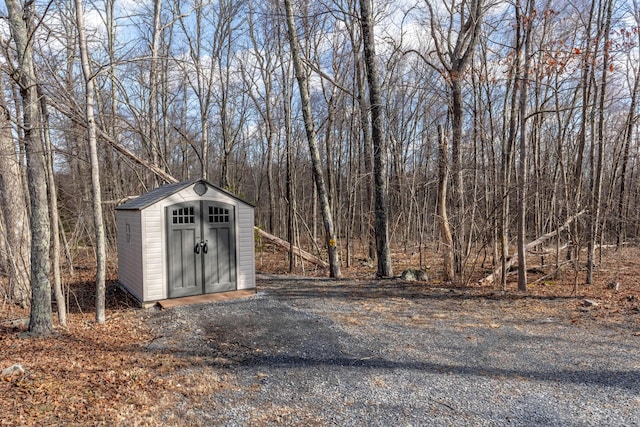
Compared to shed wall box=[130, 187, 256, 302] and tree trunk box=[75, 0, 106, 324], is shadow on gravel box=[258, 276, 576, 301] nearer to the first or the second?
shed wall box=[130, 187, 256, 302]

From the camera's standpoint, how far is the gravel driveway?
10.2ft

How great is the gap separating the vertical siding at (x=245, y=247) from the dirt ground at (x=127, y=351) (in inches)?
41.3

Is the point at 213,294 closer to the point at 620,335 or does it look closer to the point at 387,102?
the point at 620,335

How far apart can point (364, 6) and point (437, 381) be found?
8225 millimetres

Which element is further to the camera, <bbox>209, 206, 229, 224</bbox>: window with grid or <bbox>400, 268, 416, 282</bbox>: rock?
<bbox>400, 268, 416, 282</bbox>: rock

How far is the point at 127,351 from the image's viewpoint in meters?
4.60

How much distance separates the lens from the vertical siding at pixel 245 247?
7641 mm

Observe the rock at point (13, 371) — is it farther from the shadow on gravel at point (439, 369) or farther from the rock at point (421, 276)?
the rock at point (421, 276)

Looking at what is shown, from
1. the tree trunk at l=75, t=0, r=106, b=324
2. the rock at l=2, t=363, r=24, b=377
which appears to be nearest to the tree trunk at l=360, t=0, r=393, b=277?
the tree trunk at l=75, t=0, r=106, b=324

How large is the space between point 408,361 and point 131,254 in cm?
571

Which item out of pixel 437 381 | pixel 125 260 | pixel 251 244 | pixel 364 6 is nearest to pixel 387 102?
pixel 364 6

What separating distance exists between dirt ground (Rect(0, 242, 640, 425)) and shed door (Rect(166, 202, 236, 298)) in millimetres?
974

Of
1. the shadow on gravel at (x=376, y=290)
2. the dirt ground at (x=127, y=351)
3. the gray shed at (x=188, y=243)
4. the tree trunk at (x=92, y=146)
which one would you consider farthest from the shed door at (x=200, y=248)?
the tree trunk at (x=92, y=146)

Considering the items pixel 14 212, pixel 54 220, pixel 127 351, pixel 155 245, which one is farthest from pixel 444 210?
pixel 14 212
